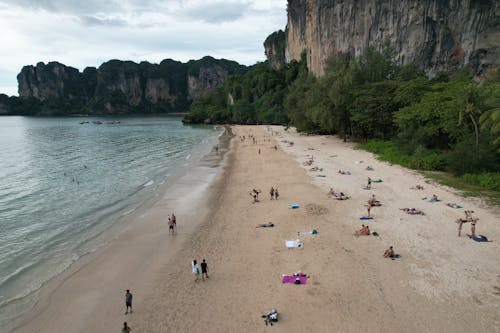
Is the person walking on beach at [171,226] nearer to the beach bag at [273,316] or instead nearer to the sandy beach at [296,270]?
the sandy beach at [296,270]

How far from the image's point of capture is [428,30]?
172ft

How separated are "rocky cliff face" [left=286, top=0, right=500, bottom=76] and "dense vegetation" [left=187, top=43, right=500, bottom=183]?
3.60 meters

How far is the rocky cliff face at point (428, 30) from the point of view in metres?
47.7

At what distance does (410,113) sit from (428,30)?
26574 millimetres

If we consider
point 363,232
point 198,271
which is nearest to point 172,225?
point 198,271

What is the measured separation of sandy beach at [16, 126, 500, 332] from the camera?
10805mm

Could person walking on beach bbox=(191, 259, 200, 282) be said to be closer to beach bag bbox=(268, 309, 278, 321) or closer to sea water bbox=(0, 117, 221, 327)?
beach bag bbox=(268, 309, 278, 321)

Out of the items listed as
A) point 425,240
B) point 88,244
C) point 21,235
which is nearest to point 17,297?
point 88,244

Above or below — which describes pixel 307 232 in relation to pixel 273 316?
above

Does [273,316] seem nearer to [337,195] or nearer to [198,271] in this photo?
[198,271]

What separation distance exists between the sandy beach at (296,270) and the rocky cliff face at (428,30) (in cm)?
3853

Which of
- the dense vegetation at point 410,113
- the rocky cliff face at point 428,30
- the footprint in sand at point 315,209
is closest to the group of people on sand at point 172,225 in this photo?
the footprint in sand at point 315,209

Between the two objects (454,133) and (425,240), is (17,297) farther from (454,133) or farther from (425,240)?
(454,133)

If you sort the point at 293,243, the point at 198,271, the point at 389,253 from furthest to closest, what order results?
the point at 293,243, the point at 389,253, the point at 198,271
